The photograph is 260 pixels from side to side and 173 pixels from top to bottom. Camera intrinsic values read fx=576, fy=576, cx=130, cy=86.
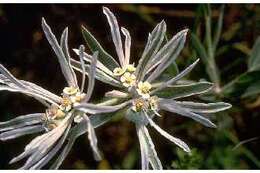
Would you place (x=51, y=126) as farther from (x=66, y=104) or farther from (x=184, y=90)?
(x=184, y=90)

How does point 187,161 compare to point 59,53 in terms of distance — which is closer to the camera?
point 59,53

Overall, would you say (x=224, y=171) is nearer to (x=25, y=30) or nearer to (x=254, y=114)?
(x=254, y=114)

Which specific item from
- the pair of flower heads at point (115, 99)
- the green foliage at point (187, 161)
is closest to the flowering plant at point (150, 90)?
the pair of flower heads at point (115, 99)

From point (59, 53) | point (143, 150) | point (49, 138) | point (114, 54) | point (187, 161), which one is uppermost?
point (114, 54)

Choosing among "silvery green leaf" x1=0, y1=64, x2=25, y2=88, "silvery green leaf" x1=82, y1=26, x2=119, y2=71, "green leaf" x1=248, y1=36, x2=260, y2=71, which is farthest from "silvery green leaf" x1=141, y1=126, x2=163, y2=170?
"green leaf" x1=248, y1=36, x2=260, y2=71

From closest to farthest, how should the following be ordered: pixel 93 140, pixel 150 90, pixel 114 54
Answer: pixel 93 140, pixel 150 90, pixel 114 54

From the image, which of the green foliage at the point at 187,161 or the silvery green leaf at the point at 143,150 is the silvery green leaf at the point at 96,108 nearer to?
the silvery green leaf at the point at 143,150

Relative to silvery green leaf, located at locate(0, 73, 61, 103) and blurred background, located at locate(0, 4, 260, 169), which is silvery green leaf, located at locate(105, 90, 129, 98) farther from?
blurred background, located at locate(0, 4, 260, 169)

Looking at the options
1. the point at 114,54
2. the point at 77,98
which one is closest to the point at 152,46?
the point at 77,98
